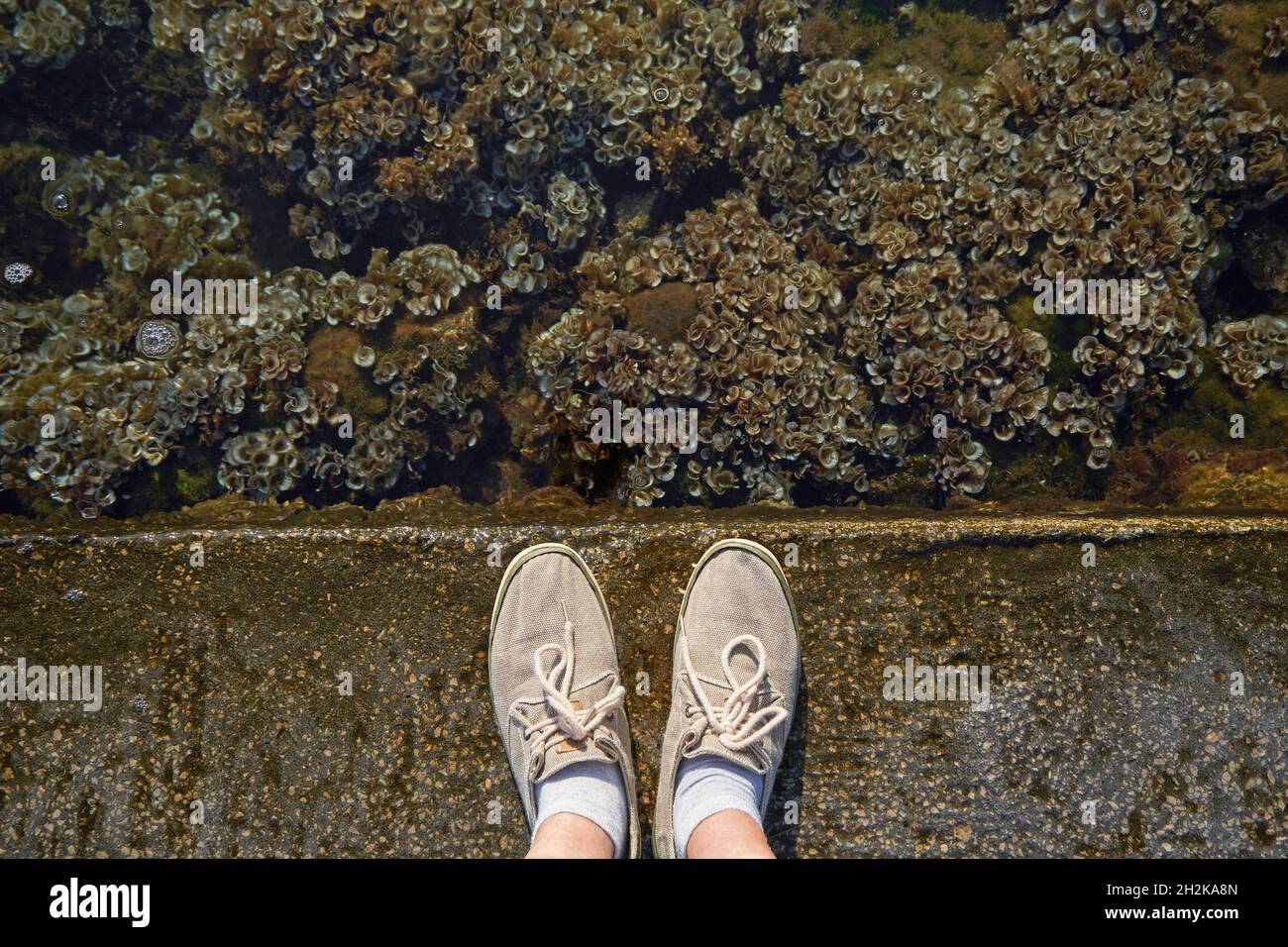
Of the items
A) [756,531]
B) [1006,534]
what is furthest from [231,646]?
[1006,534]

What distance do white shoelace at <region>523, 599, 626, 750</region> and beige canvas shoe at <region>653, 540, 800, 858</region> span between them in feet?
0.82

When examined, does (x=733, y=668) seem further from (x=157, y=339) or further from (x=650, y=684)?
(x=157, y=339)

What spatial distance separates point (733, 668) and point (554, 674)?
65 centimetres

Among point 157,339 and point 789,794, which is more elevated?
point 157,339

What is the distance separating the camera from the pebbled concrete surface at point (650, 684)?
2.46 meters

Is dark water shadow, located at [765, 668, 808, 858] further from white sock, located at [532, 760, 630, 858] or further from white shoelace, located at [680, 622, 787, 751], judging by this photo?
white sock, located at [532, 760, 630, 858]

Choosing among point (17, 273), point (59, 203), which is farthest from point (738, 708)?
point (59, 203)

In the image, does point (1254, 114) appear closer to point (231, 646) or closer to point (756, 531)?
point (756, 531)

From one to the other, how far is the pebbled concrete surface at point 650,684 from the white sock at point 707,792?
0.17 metres

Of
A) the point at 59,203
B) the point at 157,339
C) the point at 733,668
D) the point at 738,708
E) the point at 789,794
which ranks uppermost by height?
the point at 59,203

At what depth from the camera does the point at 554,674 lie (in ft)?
8.23

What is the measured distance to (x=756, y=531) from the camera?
8.86ft

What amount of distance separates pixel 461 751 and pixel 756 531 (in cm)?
133

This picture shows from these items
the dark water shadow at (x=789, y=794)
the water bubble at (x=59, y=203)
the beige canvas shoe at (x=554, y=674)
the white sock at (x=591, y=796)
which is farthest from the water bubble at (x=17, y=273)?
the dark water shadow at (x=789, y=794)
